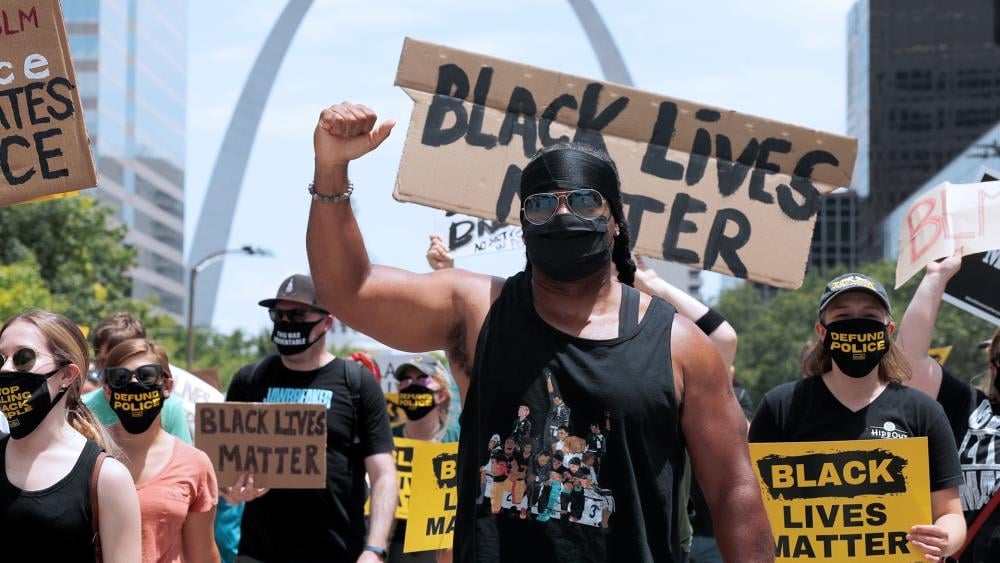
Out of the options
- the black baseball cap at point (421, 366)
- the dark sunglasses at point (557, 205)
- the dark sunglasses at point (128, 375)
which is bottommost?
the black baseball cap at point (421, 366)

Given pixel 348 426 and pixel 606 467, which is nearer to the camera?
pixel 606 467

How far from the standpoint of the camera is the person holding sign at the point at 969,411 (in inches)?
235

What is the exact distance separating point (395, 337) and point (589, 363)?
1.62 ft

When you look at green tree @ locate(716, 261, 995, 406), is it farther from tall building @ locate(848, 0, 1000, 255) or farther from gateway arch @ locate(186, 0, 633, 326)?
tall building @ locate(848, 0, 1000, 255)

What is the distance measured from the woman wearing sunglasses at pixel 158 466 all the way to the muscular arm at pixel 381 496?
47.1 inches

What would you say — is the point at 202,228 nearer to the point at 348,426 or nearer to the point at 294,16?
the point at 294,16

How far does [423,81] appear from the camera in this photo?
602 cm

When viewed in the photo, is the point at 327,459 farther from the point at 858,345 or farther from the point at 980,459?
the point at 980,459

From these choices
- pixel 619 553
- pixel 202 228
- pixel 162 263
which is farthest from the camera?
pixel 162 263

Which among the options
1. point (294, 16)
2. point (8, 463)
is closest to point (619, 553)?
point (8, 463)

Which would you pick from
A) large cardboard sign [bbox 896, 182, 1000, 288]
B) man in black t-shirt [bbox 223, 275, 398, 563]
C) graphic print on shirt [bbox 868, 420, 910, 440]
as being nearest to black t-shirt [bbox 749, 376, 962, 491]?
graphic print on shirt [bbox 868, 420, 910, 440]

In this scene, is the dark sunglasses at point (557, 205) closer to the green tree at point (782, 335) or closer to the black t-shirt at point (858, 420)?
the black t-shirt at point (858, 420)

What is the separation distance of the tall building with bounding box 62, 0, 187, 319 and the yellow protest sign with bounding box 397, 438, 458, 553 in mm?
109345

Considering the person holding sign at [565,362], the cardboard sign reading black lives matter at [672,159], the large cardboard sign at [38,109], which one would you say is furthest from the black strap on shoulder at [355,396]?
the person holding sign at [565,362]
